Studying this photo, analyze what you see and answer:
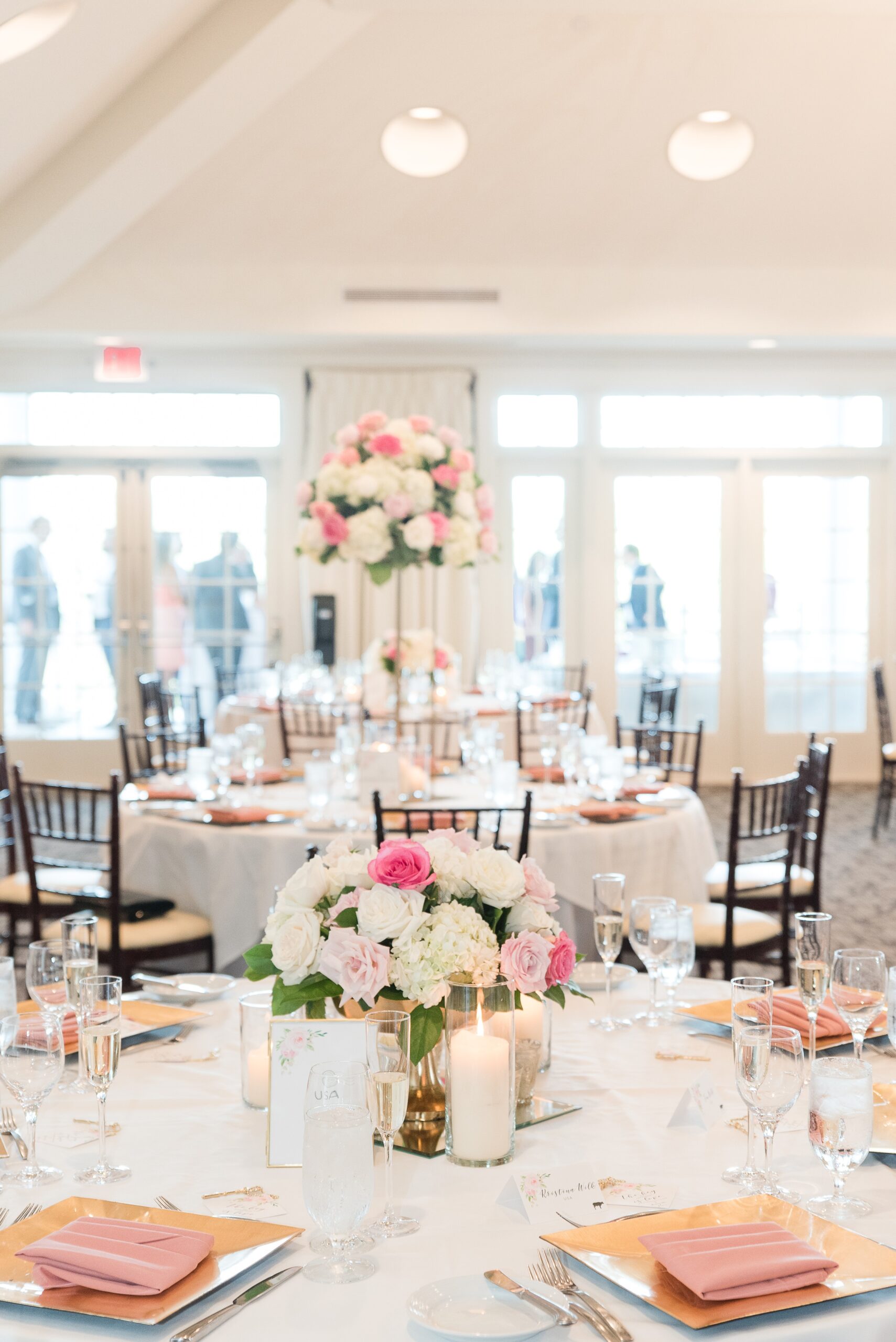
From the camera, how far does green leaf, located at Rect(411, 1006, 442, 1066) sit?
163 centimetres

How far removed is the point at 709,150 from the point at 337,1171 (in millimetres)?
7862

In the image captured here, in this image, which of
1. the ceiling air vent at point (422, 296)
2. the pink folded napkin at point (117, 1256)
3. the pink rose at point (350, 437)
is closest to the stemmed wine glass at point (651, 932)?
the pink folded napkin at point (117, 1256)

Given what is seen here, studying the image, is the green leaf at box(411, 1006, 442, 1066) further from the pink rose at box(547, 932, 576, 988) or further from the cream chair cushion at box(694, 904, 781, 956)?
the cream chair cushion at box(694, 904, 781, 956)

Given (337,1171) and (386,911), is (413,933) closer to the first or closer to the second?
(386,911)

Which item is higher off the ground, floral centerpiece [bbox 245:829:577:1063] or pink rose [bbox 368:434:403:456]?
pink rose [bbox 368:434:403:456]

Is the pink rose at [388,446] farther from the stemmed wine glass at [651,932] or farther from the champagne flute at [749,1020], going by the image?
the champagne flute at [749,1020]

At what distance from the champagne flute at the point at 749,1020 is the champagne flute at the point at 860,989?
0.14 m

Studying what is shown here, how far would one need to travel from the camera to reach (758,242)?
28.1 feet

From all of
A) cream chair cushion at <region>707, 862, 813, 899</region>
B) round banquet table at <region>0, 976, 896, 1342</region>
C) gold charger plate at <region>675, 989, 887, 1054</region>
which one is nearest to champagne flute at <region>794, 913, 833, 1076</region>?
gold charger plate at <region>675, 989, 887, 1054</region>

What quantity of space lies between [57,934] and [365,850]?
2.31 metres

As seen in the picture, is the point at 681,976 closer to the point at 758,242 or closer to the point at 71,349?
the point at 758,242

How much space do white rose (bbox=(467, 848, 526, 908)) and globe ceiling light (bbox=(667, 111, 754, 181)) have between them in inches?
283

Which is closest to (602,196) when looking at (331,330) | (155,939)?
(331,330)

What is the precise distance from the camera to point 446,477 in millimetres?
4160
